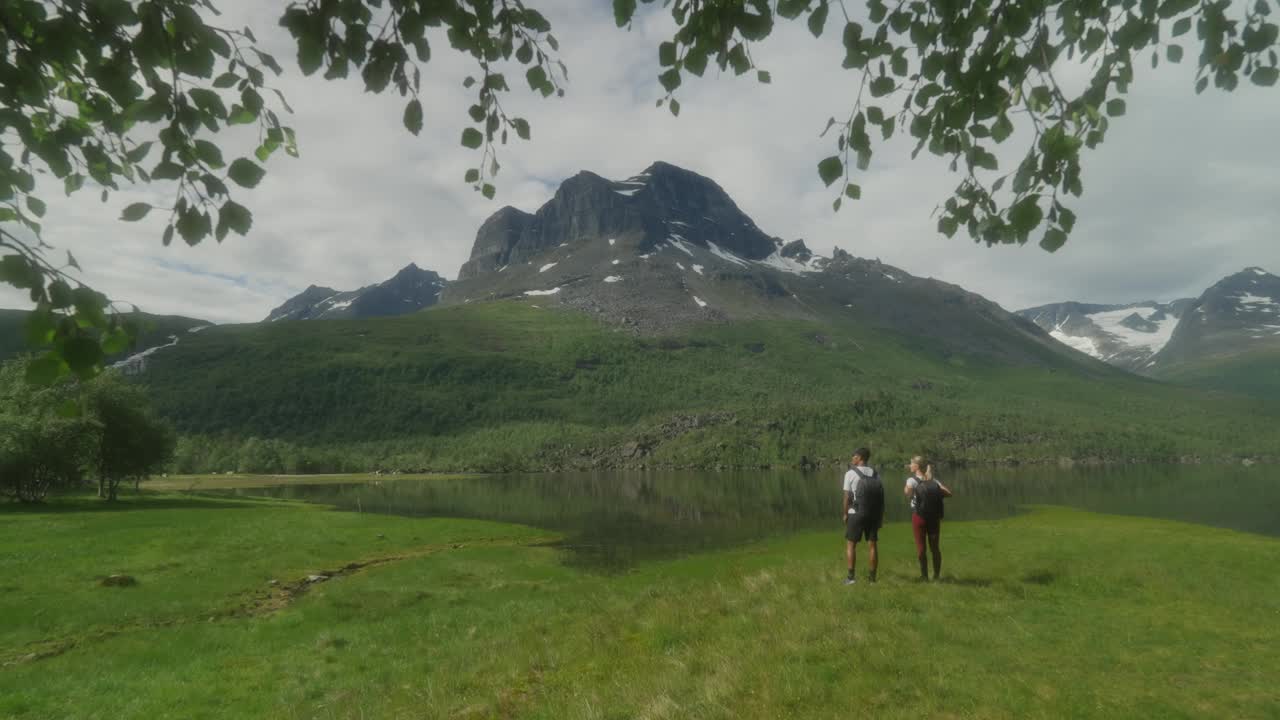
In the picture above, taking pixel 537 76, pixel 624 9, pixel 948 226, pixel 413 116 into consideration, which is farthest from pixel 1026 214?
pixel 413 116

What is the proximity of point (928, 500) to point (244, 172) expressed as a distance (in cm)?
1695

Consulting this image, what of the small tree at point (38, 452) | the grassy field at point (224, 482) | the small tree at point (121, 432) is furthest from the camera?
the grassy field at point (224, 482)

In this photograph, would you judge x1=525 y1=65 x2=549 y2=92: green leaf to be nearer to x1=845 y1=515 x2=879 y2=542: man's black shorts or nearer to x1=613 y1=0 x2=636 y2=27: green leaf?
x1=613 y1=0 x2=636 y2=27: green leaf

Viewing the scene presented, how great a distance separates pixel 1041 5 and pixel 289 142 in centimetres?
590

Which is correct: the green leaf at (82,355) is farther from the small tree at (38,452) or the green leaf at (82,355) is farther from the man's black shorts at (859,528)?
the small tree at (38,452)

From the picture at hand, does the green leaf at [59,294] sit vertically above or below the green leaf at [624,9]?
below

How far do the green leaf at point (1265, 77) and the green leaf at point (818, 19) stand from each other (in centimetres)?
382

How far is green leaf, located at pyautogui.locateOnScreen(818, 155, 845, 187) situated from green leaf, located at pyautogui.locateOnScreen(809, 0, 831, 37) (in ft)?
3.34

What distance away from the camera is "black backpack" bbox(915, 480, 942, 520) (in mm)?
16547

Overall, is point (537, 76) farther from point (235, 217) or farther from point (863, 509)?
point (863, 509)

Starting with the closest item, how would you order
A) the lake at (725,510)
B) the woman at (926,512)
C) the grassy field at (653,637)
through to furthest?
the grassy field at (653,637) → the woman at (926,512) → the lake at (725,510)

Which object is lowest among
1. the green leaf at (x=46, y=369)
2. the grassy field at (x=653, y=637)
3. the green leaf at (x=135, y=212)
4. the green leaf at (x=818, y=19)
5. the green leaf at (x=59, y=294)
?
the grassy field at (x=653, y=637)

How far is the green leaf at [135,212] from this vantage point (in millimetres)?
3648

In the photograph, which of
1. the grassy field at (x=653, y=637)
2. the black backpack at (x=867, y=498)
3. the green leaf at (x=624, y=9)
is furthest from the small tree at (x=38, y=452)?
the green leaf at (x=624, y=9)
